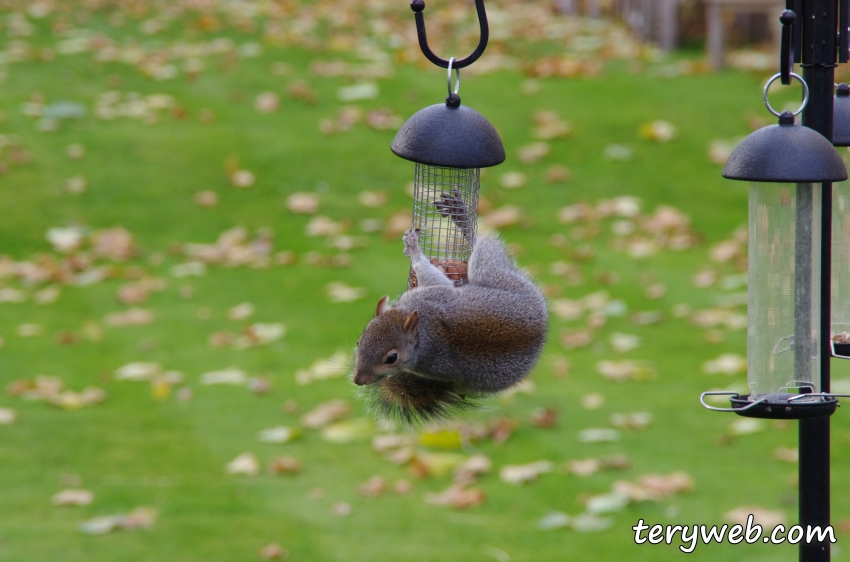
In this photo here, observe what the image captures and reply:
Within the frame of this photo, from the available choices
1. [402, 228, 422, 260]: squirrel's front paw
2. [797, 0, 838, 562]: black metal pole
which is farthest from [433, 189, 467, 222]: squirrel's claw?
[797, 0, 838, 562]: black metal pole

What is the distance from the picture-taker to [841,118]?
2465 mm

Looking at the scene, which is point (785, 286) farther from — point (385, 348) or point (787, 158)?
point (385, 348)

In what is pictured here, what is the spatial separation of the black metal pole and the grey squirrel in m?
0.60

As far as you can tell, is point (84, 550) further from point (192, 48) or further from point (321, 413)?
point (192, 48)

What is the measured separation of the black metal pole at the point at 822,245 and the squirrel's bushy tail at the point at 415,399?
0.72m

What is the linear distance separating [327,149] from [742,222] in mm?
3288

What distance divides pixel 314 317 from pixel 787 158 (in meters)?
4.57

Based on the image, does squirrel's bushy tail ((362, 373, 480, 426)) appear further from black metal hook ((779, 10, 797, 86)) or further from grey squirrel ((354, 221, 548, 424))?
black metal hook ((779, 10, 797, 86))

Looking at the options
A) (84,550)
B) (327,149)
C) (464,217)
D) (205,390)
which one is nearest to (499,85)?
(327,149)

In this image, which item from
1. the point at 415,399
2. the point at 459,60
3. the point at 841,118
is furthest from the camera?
the point at 841,118

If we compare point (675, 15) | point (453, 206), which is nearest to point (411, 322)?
point (453, 206)

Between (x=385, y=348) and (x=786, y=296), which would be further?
(x=786, y=296)

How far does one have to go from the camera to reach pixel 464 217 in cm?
258

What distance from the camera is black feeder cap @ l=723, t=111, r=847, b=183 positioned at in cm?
193
